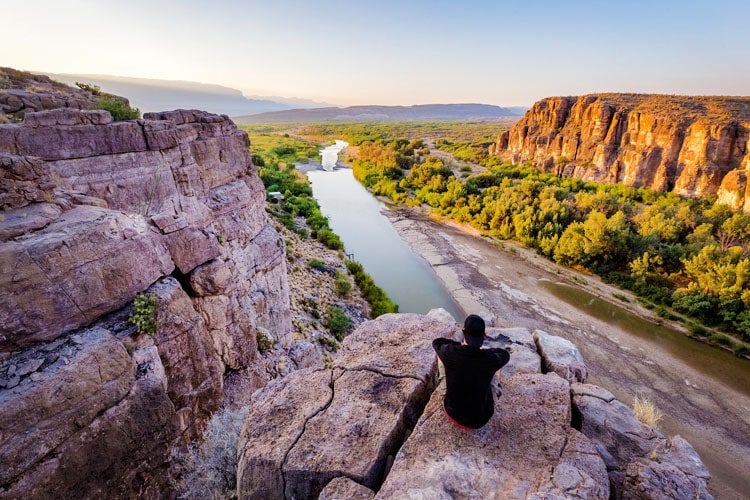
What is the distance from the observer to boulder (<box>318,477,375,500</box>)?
152 inches

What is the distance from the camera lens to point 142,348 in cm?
568

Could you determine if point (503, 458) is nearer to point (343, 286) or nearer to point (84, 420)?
point (84, 420)

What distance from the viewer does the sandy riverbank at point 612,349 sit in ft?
41.7

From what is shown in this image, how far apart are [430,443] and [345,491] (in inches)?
45.3

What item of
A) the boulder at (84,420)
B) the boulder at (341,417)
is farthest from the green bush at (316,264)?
the boulder at (84,420)

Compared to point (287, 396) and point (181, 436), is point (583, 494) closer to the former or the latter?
point (287, 396)

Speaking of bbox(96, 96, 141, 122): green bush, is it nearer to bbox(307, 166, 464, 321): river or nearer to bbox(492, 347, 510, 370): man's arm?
bbox(492, 347, 510, 370): man's arm

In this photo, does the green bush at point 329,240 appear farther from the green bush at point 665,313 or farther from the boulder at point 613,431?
the boulder at point 613,431

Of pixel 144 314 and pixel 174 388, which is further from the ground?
pixel 144 314

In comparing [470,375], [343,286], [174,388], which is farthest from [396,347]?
[343,286]

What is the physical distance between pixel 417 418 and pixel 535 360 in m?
3.28

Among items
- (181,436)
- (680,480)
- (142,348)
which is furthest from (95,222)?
(680,480)

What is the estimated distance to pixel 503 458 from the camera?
161 inches

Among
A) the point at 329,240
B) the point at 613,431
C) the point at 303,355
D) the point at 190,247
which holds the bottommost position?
the point at 329,240
